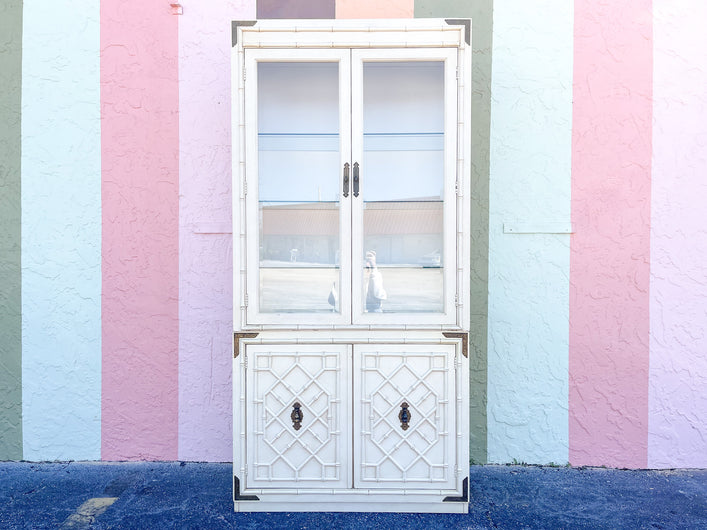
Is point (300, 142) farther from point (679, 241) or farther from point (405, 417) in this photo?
point (679, 241)

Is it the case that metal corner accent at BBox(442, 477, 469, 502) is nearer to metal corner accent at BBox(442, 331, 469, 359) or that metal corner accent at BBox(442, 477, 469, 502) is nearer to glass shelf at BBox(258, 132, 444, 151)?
metal corner accent at BBox(442, 331, 469, 359)

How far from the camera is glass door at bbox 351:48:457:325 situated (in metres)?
2.45

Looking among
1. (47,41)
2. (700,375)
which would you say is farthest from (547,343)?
(47,41)

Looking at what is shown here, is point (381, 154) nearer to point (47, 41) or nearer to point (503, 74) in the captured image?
point (503, 74)

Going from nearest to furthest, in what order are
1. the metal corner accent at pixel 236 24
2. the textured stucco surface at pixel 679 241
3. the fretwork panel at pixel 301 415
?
the metal corner accent at pixel 236 24 < the fretwork panel at pixel 301 415 < the textured stucco surface at pixel 679 241

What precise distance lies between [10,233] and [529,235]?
10.3ft

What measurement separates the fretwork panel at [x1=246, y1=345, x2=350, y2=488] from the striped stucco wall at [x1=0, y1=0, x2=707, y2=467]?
0.61 metres

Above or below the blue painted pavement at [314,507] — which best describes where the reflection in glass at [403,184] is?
above

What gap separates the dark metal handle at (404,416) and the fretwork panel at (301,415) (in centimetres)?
27

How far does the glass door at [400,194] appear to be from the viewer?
2447mm

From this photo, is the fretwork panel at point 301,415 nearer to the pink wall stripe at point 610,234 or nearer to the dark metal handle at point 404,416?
the dark metal handle at point 404,416

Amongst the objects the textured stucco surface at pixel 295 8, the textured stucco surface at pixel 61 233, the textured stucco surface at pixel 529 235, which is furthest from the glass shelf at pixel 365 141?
the textured stucco surface at pixel 61 233

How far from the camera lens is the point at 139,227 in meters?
2.97

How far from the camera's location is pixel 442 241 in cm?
249
